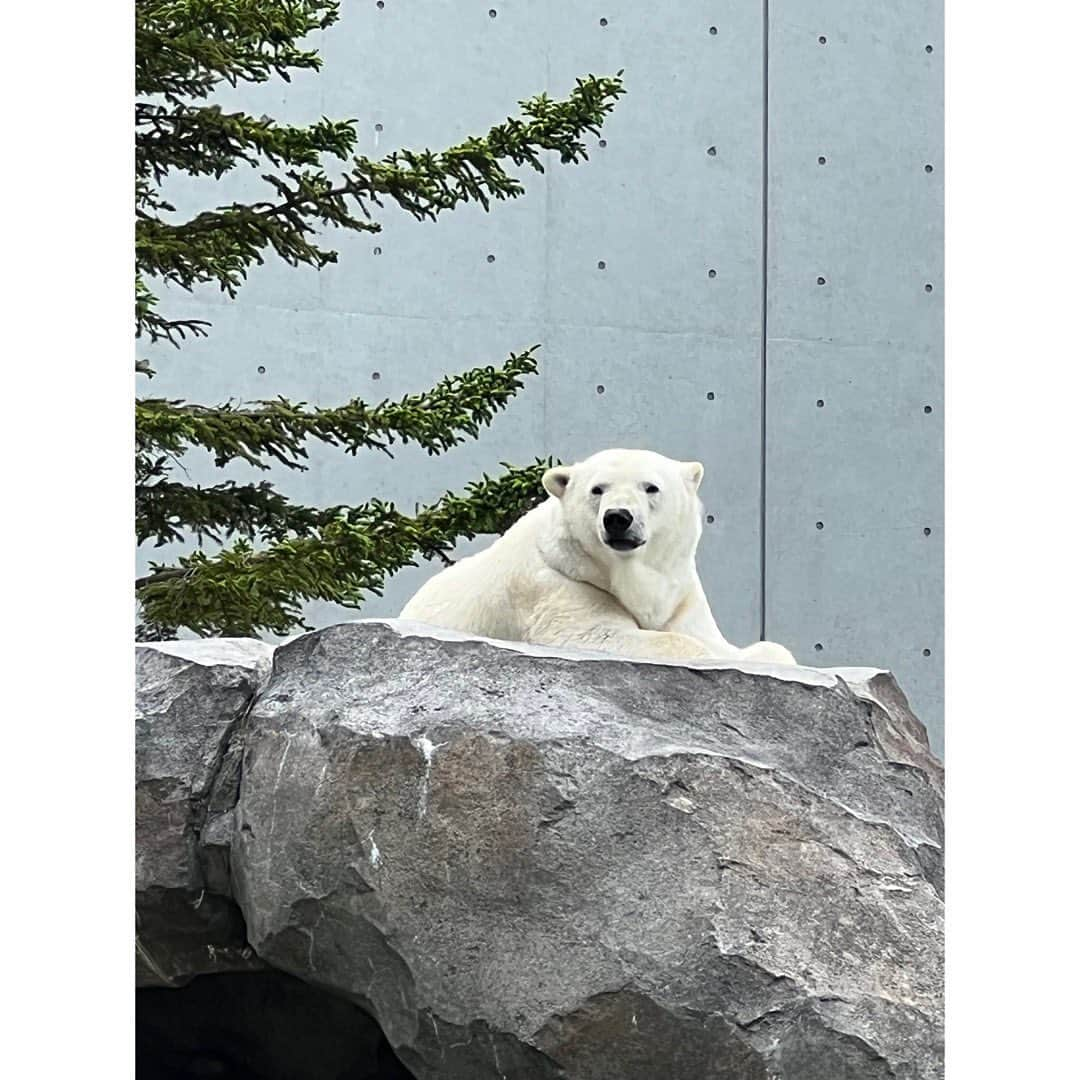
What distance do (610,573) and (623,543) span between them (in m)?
0.14

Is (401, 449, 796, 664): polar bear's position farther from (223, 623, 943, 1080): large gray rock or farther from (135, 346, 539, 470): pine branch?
(135, 346, 539, 470): pine branch

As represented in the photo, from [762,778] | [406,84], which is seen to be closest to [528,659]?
[762,778]

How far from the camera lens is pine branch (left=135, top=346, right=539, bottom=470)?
159 inches

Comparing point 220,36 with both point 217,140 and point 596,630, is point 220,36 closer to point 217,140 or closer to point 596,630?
point 217,140

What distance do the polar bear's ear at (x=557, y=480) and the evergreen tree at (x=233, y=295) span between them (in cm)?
126

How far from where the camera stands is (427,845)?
2461 millimetres

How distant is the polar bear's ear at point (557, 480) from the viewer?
112 inches

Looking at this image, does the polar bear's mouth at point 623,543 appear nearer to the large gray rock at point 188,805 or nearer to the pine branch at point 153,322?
the large gray rock at point 188,805

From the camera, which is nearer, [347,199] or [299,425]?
[299,425]

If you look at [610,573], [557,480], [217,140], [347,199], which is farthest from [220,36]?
[610,573]

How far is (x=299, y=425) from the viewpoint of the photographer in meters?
4.33

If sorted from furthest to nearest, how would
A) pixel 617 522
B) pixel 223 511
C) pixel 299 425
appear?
1. pixel 223 511
2. pixel 299 425
3. pixel 617 522

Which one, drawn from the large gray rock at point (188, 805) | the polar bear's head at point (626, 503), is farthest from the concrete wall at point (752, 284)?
the large gray rock at point (188, 805)

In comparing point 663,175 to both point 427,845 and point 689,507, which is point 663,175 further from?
point 427,845
